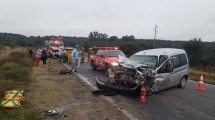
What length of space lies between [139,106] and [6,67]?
1113 centimetres

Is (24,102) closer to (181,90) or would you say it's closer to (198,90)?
(181,90)

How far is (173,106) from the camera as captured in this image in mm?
7305

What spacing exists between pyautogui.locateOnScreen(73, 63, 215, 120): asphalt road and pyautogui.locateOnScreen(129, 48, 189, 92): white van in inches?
21.3

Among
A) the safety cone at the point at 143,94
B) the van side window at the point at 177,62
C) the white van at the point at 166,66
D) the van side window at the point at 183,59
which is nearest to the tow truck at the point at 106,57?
the white van at the point at 166,66

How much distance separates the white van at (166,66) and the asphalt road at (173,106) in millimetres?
540

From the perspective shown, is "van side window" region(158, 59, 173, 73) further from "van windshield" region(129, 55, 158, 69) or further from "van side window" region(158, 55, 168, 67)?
"van windshield" region(129, 55, 158, 69)

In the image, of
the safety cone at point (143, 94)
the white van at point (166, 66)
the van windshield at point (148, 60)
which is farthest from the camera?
the van windshield at point (148, 60)

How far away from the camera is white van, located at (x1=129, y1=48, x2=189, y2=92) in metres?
8.72

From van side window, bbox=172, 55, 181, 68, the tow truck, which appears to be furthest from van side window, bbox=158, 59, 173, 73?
the tow truck

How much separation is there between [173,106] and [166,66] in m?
2.09

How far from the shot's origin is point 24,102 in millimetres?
6883

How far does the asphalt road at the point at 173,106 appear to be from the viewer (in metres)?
6.27

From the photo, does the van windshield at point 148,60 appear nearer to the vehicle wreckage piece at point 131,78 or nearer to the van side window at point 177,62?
the vehicle wreckage piece at point 131,78

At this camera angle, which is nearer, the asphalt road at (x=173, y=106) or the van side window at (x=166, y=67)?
the asphalt road at (x=173, y=106)
